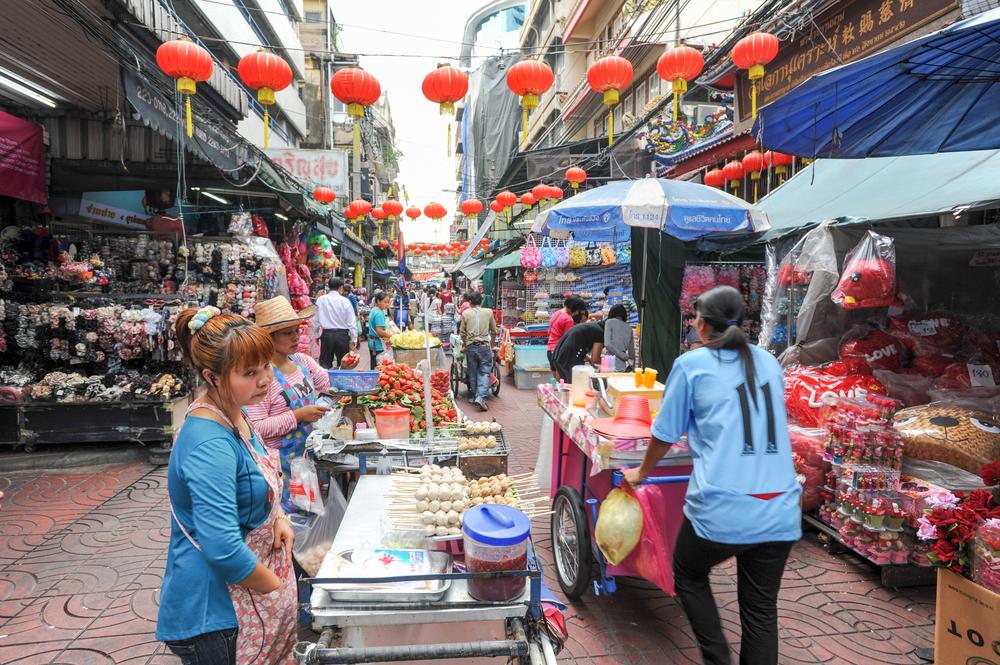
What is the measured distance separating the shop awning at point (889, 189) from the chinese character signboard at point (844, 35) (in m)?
1.26

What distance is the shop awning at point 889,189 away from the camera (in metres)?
4.55

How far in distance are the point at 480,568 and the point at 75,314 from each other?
676 centimetres

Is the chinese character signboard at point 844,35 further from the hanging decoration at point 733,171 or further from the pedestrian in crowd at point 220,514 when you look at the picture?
the pedestrian in crowd at point 220,514

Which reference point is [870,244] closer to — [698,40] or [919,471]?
[919,471]

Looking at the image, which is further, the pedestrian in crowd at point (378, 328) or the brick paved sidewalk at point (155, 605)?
the pedestrian in crowd at point (378, 328)

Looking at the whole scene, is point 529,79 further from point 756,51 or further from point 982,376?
point 982,376

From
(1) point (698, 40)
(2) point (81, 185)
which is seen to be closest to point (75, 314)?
(2) point (81, 185)

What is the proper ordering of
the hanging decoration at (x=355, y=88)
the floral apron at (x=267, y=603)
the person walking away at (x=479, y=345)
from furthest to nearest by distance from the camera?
1. the person walking away at (x=479, y=345)
2. the hanging decoration at (x=355, y=88)
3. the floral apron at (x=267, y=603)

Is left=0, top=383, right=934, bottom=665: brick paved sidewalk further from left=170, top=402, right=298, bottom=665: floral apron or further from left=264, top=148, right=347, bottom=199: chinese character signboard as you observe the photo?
left=264, top=148, right=347, bottom=199: chinese character signboard

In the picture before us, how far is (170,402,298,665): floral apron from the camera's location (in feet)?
6.46

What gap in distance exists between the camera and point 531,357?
1210 centimetres

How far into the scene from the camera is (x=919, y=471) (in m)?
4.26

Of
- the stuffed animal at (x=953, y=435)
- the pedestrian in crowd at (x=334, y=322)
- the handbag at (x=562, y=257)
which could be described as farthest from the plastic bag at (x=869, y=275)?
the handbag at (x=562, y=257)

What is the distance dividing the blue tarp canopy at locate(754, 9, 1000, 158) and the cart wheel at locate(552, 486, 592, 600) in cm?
308
